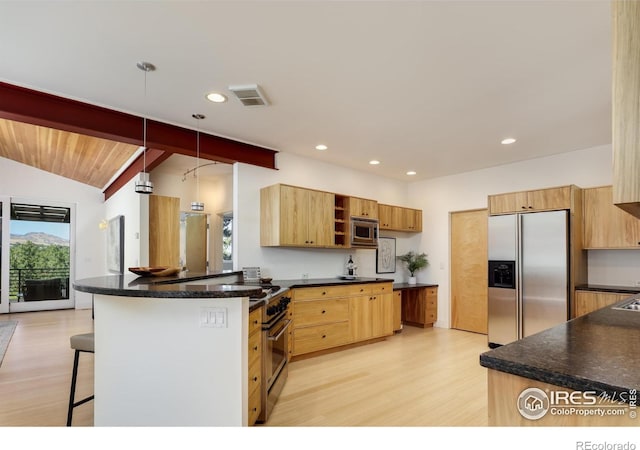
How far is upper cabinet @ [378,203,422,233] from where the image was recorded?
590 cm

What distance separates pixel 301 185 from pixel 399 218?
1992mm

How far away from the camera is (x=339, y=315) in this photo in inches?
179

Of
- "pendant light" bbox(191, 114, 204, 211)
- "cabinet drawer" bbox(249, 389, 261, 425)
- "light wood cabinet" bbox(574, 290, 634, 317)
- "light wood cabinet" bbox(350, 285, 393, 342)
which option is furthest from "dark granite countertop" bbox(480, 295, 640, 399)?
"pendant light" bbox(191, 114, 204, 211)

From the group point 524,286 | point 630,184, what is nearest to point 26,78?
point 630,184

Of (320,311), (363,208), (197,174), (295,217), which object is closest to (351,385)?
(320,311)

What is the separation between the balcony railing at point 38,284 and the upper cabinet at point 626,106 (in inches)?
373

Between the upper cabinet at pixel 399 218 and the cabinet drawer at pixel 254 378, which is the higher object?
the upper cabinet at pixel 399 218

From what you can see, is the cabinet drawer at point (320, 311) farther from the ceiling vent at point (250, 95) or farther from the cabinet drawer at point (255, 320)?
the ceiling vent at point (250, 95)

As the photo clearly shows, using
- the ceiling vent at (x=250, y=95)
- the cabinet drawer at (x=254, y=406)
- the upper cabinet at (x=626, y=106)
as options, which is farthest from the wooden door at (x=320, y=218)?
the upper cabinet at (x=626, y=106)

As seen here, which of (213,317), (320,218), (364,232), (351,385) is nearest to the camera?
(213,317)

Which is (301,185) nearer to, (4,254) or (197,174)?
(197,174)

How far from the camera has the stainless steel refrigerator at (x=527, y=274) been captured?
4.34 metres

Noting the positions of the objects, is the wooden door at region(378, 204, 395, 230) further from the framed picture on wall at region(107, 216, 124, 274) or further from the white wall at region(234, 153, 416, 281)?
the framed picture on wall at region(107, 216, 124, 274)

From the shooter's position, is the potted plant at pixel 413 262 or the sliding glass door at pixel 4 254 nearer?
the potted plant at pixel 413 262
